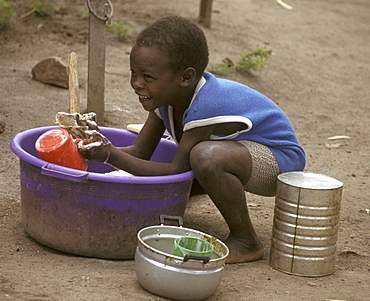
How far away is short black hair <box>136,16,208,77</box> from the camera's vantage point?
2387mm

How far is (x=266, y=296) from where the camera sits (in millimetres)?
2256

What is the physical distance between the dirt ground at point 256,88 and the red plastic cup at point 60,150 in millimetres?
416

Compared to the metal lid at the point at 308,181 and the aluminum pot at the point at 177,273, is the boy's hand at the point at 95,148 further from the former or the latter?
the metal lid at the point at 308,181

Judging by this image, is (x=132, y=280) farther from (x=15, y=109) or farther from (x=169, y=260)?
(x=15, y=109)

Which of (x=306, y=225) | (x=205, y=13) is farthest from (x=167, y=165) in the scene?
(x=205, y=13)

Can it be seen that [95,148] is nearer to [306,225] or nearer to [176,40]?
[176,40]

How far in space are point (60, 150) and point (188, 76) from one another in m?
0.64

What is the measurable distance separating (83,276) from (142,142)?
84 cm

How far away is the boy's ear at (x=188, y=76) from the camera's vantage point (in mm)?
2467

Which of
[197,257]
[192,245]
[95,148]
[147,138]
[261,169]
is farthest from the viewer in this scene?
[147,138]

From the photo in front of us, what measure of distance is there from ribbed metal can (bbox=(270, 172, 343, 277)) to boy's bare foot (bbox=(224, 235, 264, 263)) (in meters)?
0.10

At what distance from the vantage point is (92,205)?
241 cm

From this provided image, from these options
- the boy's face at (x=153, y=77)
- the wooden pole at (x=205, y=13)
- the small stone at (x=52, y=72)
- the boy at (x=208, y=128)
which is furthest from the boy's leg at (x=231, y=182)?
the wooden pole at (x=205, y=13)

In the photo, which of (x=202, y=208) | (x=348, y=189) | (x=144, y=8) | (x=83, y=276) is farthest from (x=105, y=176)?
(x=144, y=8)
